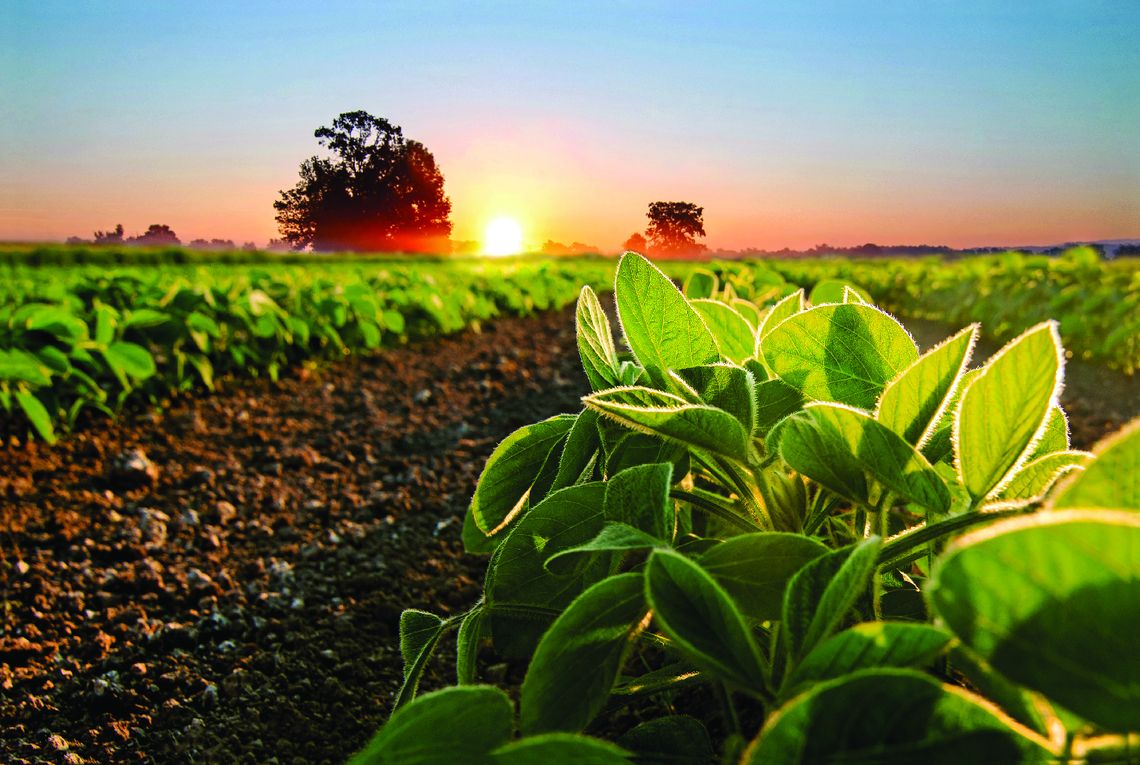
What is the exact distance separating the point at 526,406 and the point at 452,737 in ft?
15.1

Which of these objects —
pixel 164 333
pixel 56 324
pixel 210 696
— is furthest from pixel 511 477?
pixel 164 333

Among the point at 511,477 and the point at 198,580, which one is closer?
the point at 511,477

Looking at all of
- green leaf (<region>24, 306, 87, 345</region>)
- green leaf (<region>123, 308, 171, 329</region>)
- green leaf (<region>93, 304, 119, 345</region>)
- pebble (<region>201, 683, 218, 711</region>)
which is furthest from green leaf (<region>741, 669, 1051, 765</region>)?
green leaf (<region>123, 308, 171, 329</region>)

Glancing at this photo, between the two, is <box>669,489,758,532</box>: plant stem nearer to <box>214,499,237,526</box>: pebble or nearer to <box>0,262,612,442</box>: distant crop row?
<box>214,499,237,526</box>: pebble

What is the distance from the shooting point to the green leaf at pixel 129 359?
3619mm

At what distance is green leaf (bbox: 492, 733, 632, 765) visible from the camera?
397 millimetres

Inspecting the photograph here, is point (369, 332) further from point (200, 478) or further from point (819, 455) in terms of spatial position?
point (819, 455)

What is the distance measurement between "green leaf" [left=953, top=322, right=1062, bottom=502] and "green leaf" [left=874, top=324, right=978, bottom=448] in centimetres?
5

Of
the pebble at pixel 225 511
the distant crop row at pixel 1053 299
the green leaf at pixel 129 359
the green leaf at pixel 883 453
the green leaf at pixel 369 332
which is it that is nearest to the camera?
the green leaf at pixel 883 453

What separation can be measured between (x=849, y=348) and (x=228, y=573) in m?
2.40

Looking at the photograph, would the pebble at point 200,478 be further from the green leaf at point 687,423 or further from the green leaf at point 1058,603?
the green leaf at point 1058,603

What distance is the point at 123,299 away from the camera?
17.0ft

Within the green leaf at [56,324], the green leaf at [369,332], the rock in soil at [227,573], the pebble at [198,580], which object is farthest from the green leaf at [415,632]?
the green leaf at [369,332]

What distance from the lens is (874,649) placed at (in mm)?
397
